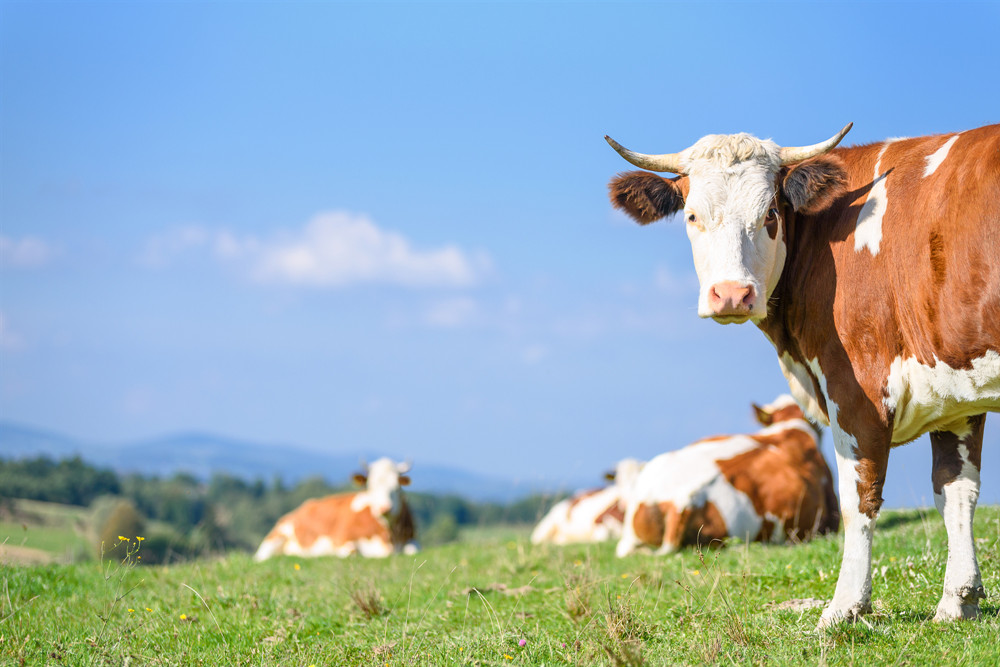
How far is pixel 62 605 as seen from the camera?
7.65m

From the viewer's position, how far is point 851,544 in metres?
5.55

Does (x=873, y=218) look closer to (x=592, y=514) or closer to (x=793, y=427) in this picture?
(x=793, y=427)

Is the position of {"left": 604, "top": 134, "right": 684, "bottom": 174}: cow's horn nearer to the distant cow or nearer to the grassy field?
the grassy field

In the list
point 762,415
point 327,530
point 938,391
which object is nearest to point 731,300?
point 938,391

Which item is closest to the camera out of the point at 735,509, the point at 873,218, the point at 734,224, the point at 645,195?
the point at 873,218

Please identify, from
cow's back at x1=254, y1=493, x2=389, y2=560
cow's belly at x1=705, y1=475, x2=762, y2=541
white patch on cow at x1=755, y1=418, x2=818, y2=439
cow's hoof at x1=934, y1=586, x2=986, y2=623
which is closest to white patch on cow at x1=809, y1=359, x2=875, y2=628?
cow's hoof at x1=934, y1=586, x2=986, y2=623

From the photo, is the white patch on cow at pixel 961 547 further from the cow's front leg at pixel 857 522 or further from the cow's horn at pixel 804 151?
the cow's horn at pixel 804 151

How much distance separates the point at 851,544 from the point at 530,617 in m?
2.32

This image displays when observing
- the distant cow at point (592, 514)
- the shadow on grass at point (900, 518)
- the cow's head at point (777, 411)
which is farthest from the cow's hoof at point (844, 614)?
the distant cow at point (592, 514)

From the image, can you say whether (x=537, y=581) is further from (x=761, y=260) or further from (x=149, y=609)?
(x=761, y=260)

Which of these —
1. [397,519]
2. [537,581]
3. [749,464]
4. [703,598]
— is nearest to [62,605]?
[537,581]

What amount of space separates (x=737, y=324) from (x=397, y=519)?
15639 mm

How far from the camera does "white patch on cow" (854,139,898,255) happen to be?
5.60 metres

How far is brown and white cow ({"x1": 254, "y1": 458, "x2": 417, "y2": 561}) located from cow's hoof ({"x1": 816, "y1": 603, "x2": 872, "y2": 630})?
14814 millimetres
